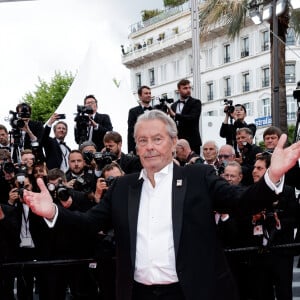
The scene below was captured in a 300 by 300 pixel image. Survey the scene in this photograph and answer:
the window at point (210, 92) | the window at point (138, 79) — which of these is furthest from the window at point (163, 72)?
the window at point (210, 92)

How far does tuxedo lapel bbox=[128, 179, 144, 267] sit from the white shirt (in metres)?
0.02

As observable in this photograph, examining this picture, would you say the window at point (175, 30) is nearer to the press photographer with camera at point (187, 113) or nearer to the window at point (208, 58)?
the window at point (208, 58)

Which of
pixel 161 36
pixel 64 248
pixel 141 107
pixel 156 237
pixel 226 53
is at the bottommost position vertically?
pixel 64 248

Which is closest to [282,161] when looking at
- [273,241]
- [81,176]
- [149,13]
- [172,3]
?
[273,241]

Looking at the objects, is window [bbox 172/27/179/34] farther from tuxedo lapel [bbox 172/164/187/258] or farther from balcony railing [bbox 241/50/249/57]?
tuxedo lapel [bbox 172/164/187/258]

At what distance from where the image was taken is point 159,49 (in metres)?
52.9

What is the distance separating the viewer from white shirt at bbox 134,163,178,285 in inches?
141

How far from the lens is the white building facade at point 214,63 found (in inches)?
1766

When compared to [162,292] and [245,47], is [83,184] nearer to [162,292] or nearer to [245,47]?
[162,292]

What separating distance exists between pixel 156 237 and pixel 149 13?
174ft

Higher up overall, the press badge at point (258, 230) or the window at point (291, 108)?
the window at point (291, 108)

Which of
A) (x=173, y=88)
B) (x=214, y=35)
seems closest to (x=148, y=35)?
(x=173, y=88)

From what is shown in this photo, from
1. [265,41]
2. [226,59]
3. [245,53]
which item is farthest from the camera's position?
[226,59]

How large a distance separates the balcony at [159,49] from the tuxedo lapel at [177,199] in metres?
44.7
